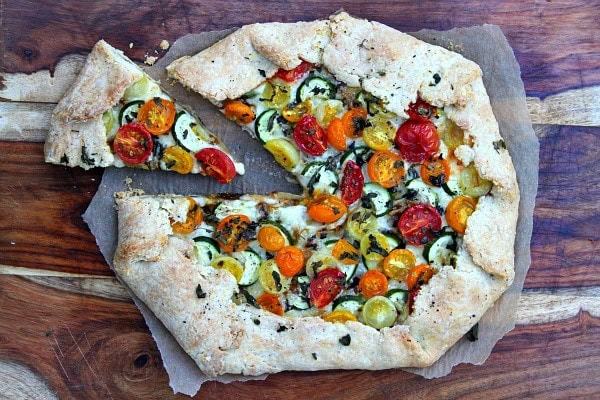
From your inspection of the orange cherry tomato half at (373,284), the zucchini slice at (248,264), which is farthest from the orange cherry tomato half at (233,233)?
the orange cherry tomato half at (373,284)

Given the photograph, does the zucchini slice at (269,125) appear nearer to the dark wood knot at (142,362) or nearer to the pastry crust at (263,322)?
the pastry crust at (263,322)

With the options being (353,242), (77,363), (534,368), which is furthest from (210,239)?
(534,368)

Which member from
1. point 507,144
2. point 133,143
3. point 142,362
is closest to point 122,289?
point 142,362

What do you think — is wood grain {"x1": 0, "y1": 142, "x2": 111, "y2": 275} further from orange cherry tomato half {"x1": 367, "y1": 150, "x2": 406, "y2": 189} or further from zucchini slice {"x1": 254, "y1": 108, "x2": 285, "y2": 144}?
orange cherry tomato half {"x1": 367, "y1": 150, "x2": 406, "y2": 189}

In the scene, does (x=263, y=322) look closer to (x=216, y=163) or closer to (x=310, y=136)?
(x=216, y=163)

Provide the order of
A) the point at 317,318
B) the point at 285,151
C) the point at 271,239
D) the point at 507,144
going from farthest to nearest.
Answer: the point at 507,144 < the point at 285,151 < the point at 271,239 < the point at 317,318

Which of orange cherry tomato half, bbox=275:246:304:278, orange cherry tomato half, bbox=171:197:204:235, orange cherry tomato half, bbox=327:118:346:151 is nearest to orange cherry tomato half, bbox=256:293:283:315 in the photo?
orange cherry tomato half, bbox=275:246:304:278

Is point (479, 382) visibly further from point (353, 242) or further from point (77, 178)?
point (77, 178)
